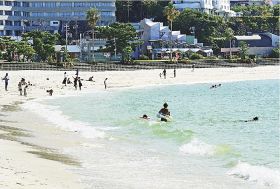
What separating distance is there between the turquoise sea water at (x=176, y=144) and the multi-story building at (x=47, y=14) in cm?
7913

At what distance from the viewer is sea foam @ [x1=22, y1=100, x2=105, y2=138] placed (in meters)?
24.3

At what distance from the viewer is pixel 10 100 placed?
42094 mm

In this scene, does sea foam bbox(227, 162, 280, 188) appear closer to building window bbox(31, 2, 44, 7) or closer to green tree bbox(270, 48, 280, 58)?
green tree bbox(270, 48, 280, 58)

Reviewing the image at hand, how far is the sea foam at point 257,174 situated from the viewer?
1404 cm

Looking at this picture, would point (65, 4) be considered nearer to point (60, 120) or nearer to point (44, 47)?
point (44, 47)

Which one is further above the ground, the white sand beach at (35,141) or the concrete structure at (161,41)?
the concrete structure at (161,41)

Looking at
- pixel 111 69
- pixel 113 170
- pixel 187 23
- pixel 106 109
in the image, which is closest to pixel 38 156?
pixel 113 170

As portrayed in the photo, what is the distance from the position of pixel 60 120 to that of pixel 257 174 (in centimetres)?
1677

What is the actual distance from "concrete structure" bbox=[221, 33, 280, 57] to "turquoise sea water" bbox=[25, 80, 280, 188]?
219 ft

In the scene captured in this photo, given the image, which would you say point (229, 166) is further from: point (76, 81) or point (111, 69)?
point (111, 69)

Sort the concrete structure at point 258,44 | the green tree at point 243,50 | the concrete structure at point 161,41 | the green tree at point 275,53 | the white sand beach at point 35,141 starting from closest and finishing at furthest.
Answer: the white sand beach at point 35,141
the green tree at point 243,50
the concrete structure at point 161,41
the green tree at point 275,53
the concrete structure at point 258,44

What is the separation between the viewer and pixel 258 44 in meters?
111

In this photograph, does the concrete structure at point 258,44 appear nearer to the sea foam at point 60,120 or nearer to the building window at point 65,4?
the building window at point 65,4

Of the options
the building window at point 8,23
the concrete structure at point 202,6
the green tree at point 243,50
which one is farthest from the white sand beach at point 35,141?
the concrete structure at point 202,6
